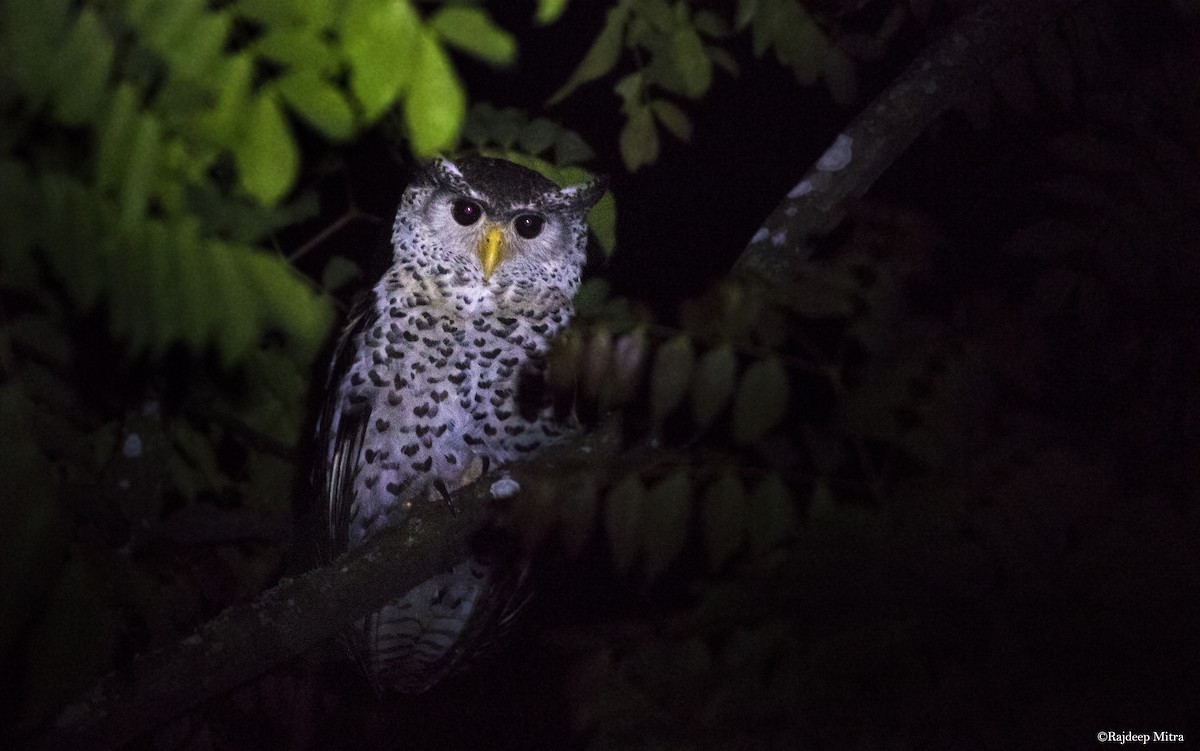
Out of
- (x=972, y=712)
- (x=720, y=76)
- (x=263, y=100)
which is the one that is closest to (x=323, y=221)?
(x=720, y=76)

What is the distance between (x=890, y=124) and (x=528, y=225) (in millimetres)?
795

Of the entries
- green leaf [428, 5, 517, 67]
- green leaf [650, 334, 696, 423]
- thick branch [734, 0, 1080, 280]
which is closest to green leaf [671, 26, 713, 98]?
thick branch [734, 0, 1080, 280]

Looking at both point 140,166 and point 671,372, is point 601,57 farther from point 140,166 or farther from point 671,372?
point 140,166

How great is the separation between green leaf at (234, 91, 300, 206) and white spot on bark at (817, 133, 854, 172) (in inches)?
36.5

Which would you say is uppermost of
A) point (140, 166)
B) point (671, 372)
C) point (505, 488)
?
point (140, 166)

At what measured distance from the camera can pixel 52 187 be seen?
102 centimetres

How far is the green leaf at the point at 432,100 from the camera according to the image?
2.40ft

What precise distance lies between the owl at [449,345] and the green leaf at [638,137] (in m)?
0.30

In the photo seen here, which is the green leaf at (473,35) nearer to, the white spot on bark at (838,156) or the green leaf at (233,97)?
the green leaf at (233,97)

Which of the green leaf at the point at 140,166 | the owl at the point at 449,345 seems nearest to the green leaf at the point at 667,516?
the owl at the point at 449,345

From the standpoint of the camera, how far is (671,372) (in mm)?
1251

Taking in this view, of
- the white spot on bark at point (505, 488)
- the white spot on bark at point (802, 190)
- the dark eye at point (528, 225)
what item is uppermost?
the dark eye at point (528, 225)

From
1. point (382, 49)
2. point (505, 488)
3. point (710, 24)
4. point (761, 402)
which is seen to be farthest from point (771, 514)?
point (710, 24)

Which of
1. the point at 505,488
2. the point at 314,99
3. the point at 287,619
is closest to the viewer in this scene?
the point at 314,99
